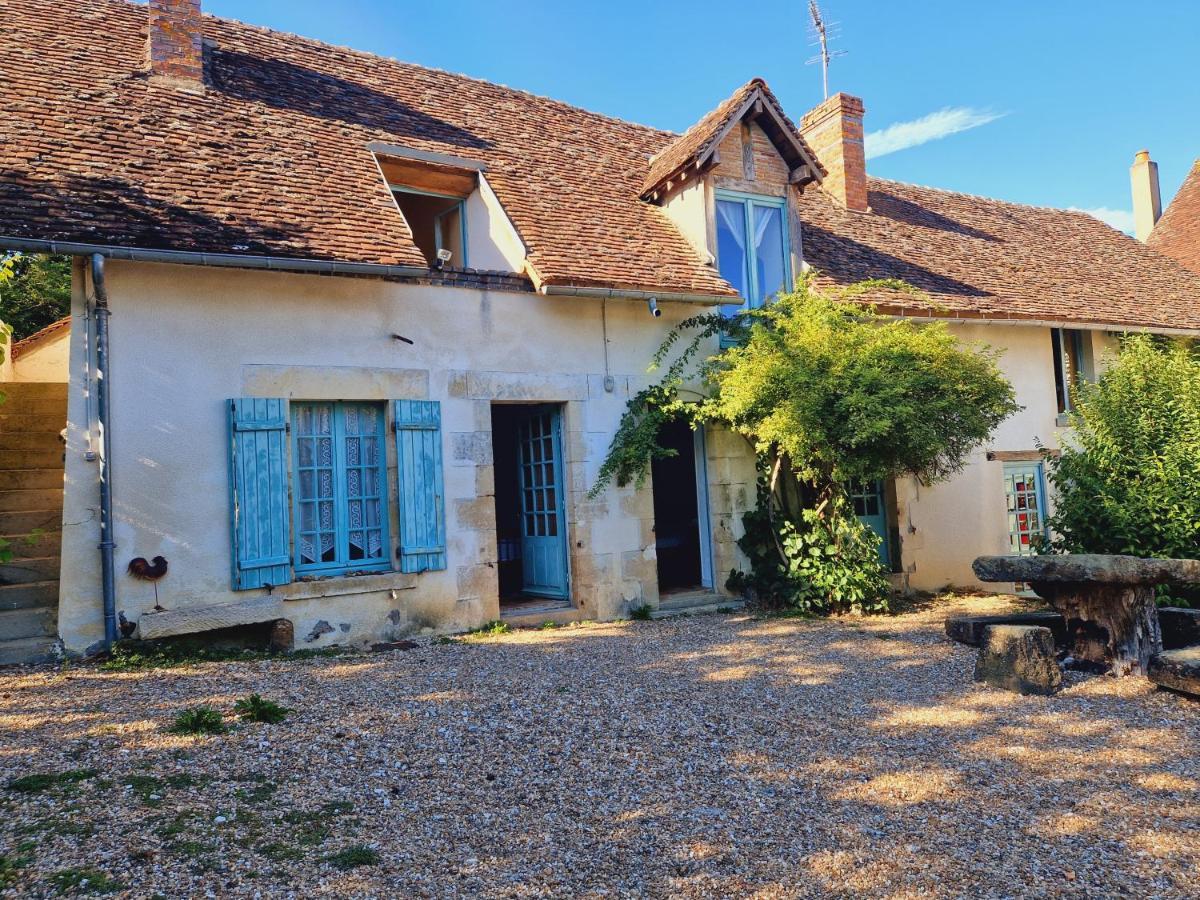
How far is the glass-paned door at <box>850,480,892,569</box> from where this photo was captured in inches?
422

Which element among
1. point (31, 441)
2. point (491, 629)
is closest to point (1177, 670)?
point (491, 629)

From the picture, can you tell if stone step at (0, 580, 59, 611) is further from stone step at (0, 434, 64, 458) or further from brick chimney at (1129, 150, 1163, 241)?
brick chimney at (1129, 150, 1163, 241)

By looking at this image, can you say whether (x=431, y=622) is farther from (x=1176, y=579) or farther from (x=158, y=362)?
(x=1176, y=579)

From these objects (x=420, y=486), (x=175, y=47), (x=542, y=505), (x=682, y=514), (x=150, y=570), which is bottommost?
(x=150, y=570)

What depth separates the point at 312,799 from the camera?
370 cm

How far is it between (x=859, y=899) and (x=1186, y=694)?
11.5 feet

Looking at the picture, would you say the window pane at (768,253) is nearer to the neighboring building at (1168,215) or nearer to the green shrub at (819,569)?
the green shrub at (819,569)

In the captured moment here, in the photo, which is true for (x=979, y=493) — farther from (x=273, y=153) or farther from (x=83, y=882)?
(x=83, y=882)

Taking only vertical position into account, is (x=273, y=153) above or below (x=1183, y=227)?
below

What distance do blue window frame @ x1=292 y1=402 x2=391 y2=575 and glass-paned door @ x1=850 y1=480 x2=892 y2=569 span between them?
19.6 feet

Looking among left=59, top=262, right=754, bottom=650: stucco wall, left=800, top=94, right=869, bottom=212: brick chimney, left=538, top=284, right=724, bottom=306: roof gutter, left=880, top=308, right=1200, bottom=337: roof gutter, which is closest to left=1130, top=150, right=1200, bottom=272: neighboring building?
left=880, top=308, right=1200, bottom=337: roof gutter

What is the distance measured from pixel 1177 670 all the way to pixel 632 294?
534 centimetres

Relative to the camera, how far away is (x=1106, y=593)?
5.69 m

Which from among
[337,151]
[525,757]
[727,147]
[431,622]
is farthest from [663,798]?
[727,147]
